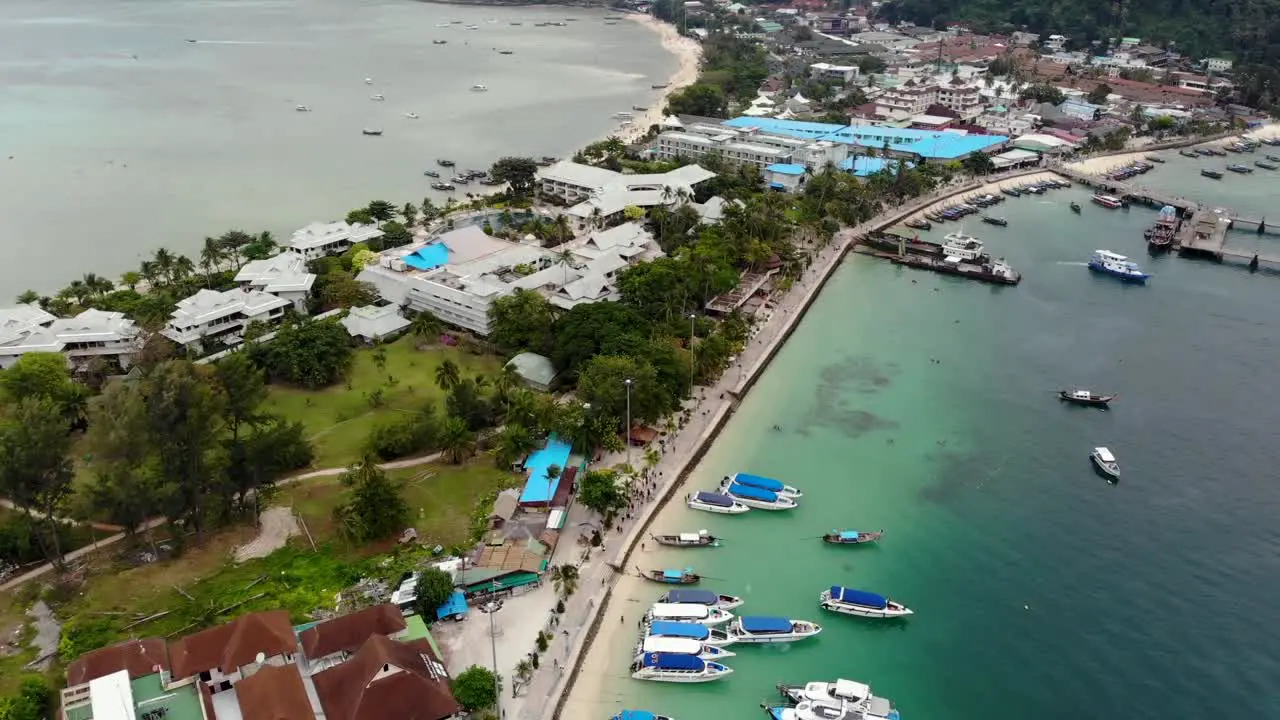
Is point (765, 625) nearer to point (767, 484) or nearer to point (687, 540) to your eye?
point (687, 540)

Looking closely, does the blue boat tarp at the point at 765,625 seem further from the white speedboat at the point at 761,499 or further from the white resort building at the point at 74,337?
the white resort building at the point at 74,337

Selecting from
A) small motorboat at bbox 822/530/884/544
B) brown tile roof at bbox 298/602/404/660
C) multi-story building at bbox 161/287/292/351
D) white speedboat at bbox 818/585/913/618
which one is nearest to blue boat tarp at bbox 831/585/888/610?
white speedboat at bbox 818/585/913/618

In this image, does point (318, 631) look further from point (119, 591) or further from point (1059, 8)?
point (1059, 8)

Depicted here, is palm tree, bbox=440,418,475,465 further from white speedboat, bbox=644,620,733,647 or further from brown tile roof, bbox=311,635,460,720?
white speedboat, bbox=644,620,733,647

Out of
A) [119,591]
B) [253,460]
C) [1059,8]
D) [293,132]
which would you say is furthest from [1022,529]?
[1059,8]

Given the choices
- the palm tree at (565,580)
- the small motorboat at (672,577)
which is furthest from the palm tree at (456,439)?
the small motorboat at (672,577)
